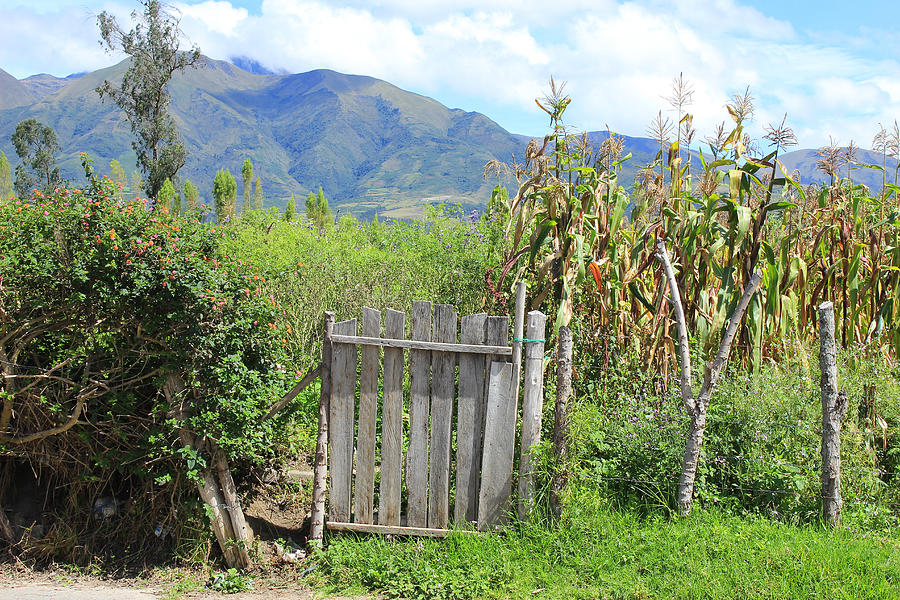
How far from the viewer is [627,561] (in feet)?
13.1

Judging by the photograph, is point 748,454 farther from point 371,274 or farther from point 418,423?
point 371,274

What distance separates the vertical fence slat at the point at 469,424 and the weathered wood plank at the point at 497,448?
75 mm

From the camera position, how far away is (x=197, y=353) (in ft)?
13.4

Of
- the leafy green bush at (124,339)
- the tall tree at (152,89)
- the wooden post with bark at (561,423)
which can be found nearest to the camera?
the leafy green bush at (124,339)

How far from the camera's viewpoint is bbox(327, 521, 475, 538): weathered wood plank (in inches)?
178

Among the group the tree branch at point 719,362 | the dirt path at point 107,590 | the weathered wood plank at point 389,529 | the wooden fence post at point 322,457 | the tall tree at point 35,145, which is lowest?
the dirt path at point 107,590

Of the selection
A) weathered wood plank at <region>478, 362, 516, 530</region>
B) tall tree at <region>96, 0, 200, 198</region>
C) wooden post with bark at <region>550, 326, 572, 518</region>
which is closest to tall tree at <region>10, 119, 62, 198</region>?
tall tree at <region>96, 0, 200, 198</region>

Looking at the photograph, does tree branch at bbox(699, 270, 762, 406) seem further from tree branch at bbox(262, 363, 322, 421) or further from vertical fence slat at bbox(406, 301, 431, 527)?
tree branch at bbox(262, 363, 322, 421)

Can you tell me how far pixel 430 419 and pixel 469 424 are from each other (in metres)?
0.28

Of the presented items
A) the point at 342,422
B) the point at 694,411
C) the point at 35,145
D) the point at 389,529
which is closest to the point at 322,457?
the point at 342,422

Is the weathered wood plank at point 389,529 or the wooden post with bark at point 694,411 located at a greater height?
the wooden post with bark at point 694,411

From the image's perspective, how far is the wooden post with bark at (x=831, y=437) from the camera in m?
4.19

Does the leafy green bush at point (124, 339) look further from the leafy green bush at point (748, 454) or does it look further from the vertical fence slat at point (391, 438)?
the leafy green bush at point (748, 454)

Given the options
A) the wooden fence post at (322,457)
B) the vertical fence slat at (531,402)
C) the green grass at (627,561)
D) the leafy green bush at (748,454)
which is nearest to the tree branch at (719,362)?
the leafy green bush at (748,454)
